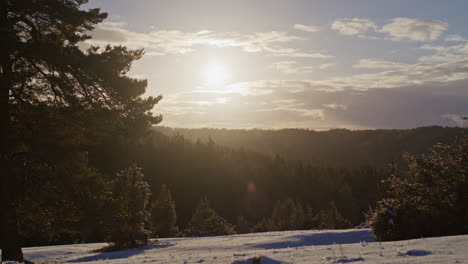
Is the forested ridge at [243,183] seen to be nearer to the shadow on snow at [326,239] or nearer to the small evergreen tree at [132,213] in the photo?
the small evergreen tree at [132,213]

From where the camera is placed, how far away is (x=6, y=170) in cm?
1198

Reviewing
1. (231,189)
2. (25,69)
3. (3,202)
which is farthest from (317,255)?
(231,189)

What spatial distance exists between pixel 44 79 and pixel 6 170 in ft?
10.7

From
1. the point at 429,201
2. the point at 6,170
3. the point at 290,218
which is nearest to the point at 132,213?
the point at 6,170

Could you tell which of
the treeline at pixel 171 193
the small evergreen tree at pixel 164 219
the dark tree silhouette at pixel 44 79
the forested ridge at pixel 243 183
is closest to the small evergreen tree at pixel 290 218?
the treeline at pixel 171 193

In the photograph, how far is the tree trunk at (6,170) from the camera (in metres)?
12.1

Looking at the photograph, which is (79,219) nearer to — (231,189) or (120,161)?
(120,161)

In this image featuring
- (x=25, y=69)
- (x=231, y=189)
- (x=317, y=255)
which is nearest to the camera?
(x=317, y=255)

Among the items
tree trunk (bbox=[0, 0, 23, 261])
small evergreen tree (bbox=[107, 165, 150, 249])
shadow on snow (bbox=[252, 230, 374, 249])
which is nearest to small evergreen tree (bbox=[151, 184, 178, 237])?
small evergreen tree (bbox=[107, 165, 150, 249])

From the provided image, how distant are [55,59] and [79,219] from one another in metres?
5.65

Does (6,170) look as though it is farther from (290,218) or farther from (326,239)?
(290,218)

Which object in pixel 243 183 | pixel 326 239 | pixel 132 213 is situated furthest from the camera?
pixel 243 183

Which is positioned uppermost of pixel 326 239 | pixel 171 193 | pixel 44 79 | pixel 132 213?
pixel 44 79

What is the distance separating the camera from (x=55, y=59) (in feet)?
40.7
